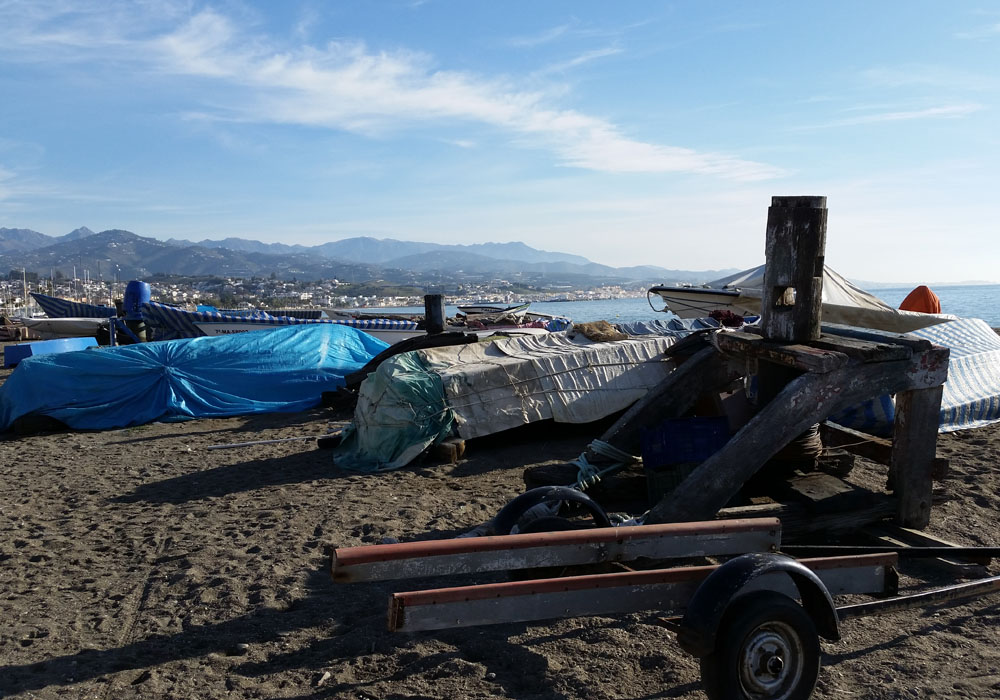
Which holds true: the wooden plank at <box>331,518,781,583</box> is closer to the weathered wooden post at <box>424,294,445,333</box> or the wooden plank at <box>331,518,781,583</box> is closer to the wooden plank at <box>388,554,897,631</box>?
the wooden plank at <box>388,554,897,631</box>

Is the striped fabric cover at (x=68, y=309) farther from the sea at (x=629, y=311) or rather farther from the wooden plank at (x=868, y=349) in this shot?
the wooden plank at (x=868, y=349)

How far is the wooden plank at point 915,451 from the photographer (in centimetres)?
541

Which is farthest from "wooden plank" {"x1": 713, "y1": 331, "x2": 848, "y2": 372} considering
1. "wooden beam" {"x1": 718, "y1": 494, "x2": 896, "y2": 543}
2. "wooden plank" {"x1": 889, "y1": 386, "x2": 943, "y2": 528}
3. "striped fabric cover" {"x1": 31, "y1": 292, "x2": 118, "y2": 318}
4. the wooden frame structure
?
"striped fabric cover" {"x1": 31, "y1": 292, "x2": 118, "y2": 318}

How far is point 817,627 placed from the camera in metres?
3.68

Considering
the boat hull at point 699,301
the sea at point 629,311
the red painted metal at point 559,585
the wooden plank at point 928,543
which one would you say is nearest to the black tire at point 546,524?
the red painted metal at point 559,585

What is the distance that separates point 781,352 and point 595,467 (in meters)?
1.76

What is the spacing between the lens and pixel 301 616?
4.77 metres

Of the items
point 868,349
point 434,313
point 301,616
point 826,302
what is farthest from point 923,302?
point 301,616

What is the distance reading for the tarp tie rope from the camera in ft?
19.4

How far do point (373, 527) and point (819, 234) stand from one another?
429cm

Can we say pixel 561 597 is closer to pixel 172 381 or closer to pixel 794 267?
pixel 794 267

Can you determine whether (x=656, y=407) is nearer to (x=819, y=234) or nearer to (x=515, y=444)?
(x=819, y=234)

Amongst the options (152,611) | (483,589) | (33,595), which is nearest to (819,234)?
(483,589)

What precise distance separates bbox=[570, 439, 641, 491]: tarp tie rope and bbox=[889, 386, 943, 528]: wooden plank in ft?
6.57
